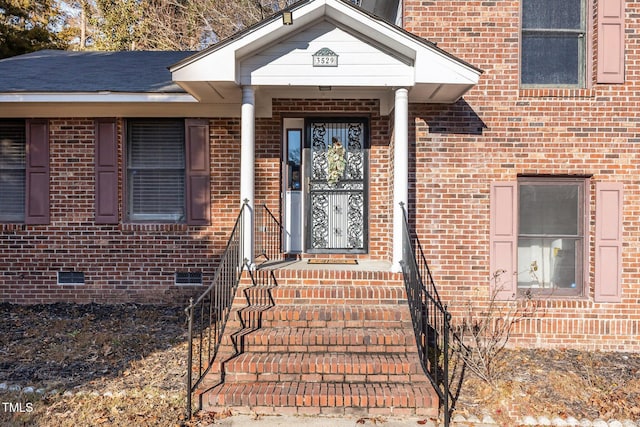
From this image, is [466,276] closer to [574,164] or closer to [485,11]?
[574,164]

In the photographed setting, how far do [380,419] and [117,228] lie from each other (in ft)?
15.6

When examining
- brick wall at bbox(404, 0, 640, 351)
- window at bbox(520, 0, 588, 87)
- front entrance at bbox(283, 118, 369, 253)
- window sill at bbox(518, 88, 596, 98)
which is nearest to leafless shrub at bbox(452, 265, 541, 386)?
brick wall at bbox(404, 0, 640, 351)

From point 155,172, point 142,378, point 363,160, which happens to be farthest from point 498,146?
point 142,378

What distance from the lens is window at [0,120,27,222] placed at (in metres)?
6.91

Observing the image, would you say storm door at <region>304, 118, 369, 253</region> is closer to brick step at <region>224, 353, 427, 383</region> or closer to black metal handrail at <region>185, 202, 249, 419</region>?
black metal handrail at <region>185, 202, 249, 419</region>

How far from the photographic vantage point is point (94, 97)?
6219 millimetres

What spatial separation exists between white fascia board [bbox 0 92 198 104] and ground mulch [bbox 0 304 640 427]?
2994 mm

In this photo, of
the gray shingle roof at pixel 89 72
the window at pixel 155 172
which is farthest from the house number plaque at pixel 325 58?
the window at pixel 155 172

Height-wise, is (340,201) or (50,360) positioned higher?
(340,201)

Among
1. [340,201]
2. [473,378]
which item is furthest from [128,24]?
[473,378]

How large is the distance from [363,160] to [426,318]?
2845 millimetres

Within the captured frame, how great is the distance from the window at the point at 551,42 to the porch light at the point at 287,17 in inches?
129

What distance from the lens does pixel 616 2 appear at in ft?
19.6

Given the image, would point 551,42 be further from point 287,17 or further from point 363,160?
point 287,17
